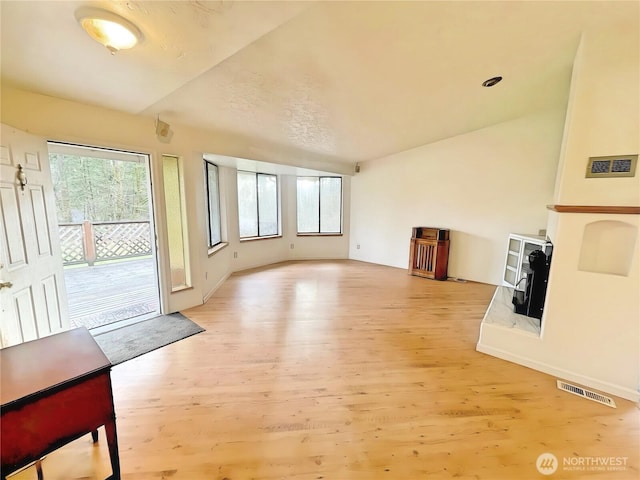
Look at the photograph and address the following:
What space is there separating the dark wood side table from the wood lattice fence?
4.94 meters

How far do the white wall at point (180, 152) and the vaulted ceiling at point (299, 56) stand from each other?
145mm

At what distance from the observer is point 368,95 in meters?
2.83

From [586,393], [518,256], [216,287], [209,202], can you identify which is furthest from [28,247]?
[518,256]

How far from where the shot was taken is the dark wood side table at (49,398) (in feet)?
3.22

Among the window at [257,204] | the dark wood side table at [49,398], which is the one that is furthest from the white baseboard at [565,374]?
the window at [257,204]

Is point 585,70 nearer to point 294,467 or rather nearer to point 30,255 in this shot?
point 294,467

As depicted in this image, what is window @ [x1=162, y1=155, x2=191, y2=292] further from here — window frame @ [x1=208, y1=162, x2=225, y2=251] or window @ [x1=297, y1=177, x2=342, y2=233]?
window @ [x1=297, y1=177, x2=342, y2=233]

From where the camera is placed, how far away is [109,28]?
140cm

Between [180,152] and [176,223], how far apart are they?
34.4 inches

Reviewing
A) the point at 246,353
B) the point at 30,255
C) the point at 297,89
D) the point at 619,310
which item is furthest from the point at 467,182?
the point at 30,255

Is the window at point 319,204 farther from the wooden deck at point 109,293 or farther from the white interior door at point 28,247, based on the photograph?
the white interior door at point 28,247

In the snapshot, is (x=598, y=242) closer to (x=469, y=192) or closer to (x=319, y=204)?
(x=469, y=192)

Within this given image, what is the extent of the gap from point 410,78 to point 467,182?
2.82m

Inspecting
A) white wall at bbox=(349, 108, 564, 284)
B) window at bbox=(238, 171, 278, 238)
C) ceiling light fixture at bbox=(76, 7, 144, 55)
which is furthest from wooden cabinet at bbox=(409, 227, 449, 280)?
ceiling light fixture at bbox=(76, 7, 144, 55)
